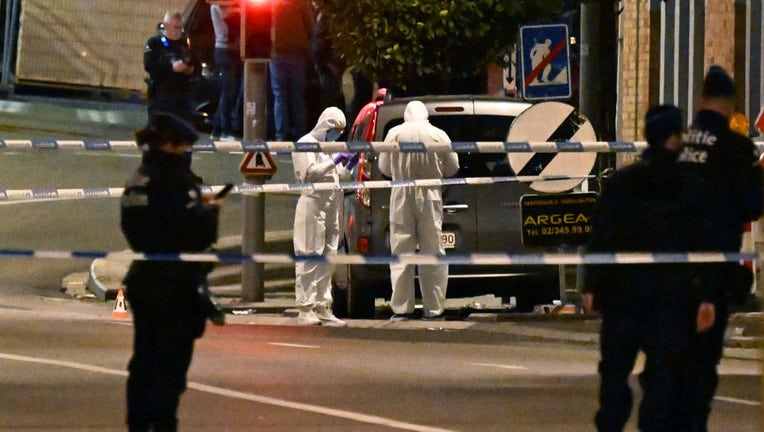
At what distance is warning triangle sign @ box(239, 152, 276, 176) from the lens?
650 inches


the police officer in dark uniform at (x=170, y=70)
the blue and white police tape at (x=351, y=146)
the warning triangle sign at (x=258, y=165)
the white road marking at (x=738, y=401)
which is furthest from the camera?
the police officer in dark uniform at (x=170, y=70)

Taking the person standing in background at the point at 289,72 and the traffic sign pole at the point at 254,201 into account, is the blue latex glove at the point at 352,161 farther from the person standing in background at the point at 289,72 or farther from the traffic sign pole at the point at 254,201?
the person standing in background at the point at 289,72

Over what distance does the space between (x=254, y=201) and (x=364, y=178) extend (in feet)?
5.43

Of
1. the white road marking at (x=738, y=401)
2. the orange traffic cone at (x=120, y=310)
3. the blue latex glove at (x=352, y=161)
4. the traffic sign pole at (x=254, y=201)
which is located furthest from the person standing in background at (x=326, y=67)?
the white road marking at (x=738, y=401)

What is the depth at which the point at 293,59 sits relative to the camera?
26812mm

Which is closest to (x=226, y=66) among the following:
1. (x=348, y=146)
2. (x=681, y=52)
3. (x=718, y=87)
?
(x=681, y=52)

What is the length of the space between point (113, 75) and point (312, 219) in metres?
18.8

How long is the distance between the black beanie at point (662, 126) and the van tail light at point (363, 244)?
6800 mm

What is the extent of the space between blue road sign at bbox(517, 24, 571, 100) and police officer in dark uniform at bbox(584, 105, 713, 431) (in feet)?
26.1

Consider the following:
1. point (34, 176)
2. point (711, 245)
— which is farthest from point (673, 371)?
point (34, 176)

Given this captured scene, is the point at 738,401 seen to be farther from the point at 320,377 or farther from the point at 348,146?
the point at 348,146

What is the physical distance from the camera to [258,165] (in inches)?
653

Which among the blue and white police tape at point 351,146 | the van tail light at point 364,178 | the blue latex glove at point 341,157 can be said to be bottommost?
the van tail light at point 364,178

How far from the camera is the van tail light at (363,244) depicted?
15352mm
